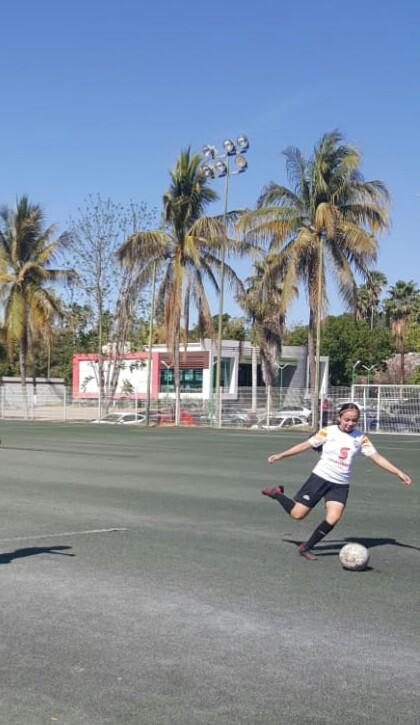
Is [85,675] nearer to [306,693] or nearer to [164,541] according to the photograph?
[306,693]

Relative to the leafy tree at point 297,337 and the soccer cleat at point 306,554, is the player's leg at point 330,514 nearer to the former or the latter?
the soccer cleat at point 306,554

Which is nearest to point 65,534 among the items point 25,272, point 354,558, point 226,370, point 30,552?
point 30,552

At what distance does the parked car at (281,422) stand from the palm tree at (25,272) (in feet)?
53.5

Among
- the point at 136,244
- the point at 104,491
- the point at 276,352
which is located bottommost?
the point at 104,491

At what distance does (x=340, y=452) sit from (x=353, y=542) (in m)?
1.62

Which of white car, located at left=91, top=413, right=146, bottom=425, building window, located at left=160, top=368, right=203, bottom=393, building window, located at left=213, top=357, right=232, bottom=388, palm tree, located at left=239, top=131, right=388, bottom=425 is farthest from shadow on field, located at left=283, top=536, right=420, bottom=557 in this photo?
building window, located at left=213, top=357, right=232, bottom=388

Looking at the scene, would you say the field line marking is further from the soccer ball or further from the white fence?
the white fence

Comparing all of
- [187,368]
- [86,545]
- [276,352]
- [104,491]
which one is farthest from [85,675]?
[187,368]

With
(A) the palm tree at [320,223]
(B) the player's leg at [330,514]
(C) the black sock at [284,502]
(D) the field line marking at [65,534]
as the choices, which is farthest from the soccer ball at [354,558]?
(A) the palm tree at [320,223]

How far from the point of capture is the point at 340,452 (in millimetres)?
9117

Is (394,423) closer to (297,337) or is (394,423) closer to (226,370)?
→ (226,370)

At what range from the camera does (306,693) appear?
5020 millimetres

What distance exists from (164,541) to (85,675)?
483 cm

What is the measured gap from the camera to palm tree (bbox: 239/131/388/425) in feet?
132
